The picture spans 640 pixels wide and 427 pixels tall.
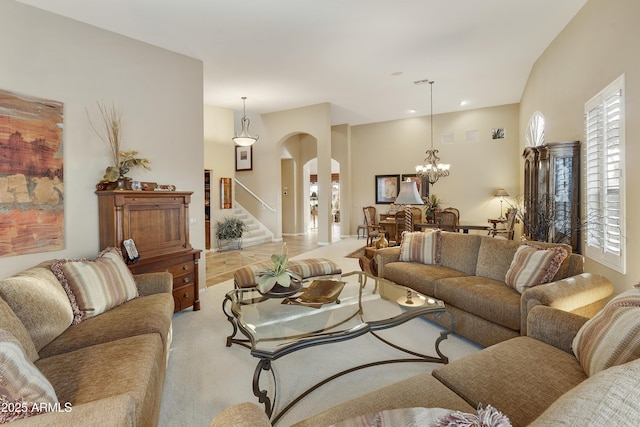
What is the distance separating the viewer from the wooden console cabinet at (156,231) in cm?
328

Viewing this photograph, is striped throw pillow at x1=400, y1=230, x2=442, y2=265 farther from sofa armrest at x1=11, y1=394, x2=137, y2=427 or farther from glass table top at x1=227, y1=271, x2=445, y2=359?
sofa armrest at x1=11, y1=394, x2=137, y2=427

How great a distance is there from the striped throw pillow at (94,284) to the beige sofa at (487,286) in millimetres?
2722

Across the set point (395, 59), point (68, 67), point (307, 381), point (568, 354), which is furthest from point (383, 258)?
point (68, 67)

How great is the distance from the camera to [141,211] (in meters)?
3.43

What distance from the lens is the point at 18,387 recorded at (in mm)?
1084

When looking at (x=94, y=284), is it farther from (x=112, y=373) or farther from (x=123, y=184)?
(x=123, y=184)

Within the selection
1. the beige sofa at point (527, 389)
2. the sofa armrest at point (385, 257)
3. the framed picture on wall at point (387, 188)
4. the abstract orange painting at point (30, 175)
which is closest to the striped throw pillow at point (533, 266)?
the beige sofa at point (527, 389)

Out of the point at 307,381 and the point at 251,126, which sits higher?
the point at 251,126

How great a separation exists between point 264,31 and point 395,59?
216 cm

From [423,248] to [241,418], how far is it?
10.7 feet

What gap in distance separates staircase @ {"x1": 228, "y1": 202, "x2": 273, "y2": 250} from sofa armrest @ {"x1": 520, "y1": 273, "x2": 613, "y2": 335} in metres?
7.09

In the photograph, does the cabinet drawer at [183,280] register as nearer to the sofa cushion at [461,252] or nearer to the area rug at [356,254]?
the sofa cushion at [461,252]

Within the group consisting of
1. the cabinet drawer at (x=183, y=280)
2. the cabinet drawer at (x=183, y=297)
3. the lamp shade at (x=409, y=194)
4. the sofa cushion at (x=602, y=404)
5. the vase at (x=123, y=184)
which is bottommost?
the cabinet drawer at (x=183, y=297)

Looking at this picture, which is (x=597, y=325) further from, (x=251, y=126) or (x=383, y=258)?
(x=251, y=126)
